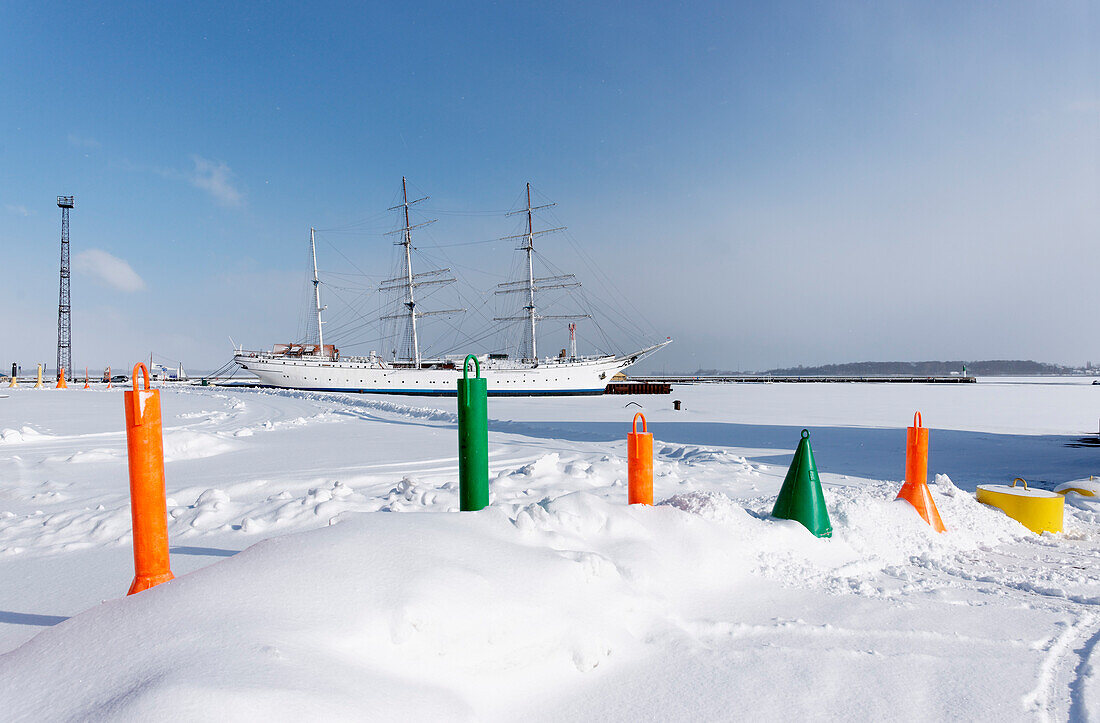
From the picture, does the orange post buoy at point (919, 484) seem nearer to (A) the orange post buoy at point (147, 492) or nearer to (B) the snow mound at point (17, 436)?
(A) the orange post buoy at point (147, 492)

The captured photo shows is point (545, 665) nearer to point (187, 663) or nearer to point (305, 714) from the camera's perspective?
point (305, 714)

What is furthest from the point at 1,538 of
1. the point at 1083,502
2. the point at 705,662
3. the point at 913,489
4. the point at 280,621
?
the point at 1083,502

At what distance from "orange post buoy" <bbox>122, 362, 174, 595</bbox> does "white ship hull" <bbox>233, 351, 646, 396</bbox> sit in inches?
1987

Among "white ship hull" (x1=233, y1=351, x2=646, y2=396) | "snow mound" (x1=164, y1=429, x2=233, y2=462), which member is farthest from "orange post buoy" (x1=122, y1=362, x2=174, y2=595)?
"white ship hull" (x1=233, y1=351, x2=646, y2=396)

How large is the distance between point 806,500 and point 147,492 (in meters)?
4.35

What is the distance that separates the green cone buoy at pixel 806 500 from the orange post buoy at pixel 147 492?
4129 millimetres

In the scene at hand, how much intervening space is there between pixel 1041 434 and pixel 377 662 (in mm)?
16761

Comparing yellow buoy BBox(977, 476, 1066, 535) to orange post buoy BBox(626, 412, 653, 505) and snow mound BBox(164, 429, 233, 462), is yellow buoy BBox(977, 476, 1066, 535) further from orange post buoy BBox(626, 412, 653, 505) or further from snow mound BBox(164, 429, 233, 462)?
snow mound BBox(164, 429, 233, 462)

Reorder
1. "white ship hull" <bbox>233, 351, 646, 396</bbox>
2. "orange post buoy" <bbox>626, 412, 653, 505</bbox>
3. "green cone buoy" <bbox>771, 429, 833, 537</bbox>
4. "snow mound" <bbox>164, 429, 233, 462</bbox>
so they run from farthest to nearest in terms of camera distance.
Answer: "white ship hull" <bbox>233, 351, 646, 396</bbox>
"snow mound" <bbox>164, 429, 233, 462</bbox>
"orange post buoy" <bbox>626, 412, 653, 505</bbox>
"green cone buoy" <bbox>771, 429, 833, 537</bbox>

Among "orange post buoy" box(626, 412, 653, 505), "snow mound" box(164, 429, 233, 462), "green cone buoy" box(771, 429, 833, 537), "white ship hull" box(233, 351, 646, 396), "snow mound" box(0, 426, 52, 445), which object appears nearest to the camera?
"green cone buoy" box(771, 429, 833, 537)

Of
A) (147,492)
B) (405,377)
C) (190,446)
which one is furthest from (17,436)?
(405,377)

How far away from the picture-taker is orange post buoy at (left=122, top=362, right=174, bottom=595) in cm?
276

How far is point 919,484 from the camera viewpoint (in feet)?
16.0

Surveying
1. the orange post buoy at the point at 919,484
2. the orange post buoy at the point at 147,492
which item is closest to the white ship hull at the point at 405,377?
the orange post buoy at the point at 919,484
